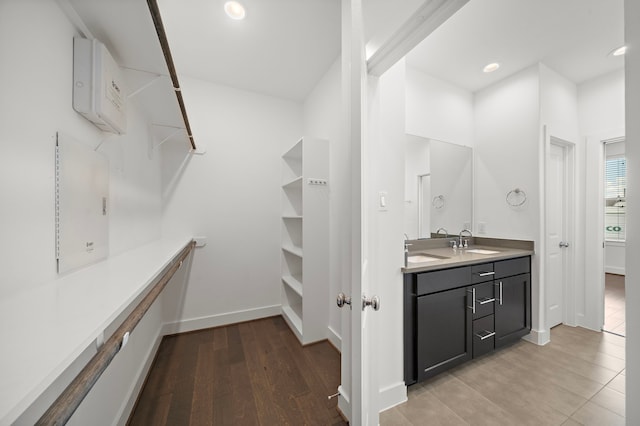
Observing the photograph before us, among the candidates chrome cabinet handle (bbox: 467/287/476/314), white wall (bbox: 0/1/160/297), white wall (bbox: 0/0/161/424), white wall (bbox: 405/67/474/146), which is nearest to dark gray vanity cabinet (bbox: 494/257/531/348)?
chrome cabinet handle (bbox: 467/287/476/314)

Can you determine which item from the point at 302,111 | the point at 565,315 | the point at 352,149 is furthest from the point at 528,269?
the point at 302,111

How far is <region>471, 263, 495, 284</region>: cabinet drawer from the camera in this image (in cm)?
182

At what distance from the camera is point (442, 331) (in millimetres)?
1646

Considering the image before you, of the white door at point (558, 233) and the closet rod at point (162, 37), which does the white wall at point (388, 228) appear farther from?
the white door at point (558, 233)

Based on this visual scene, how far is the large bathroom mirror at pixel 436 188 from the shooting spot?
8.09 ft

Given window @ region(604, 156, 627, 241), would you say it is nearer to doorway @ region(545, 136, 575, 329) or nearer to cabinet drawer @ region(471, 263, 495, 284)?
doorway @ region(545, 136, 575, 329)

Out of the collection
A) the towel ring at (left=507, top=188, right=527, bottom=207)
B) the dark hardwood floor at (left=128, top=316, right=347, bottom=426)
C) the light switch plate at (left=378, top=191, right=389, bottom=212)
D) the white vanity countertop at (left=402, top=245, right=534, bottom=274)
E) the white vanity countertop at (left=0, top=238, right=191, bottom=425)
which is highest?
the towel ring at (left=507, top=188, right=527, bottom=207)

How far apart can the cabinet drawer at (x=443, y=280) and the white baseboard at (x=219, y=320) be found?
6.30ft

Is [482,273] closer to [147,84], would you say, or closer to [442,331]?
[442,331]

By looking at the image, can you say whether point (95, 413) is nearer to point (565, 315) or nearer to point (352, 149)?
point (352, 149)

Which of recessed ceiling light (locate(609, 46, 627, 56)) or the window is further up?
recessed ceiling light (locate(609, 46, 627, 56))

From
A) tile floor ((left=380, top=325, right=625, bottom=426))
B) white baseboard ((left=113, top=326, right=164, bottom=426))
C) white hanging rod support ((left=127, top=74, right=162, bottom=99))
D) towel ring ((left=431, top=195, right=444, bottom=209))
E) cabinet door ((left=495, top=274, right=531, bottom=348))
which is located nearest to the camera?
white hanging rod support ((left=127, top=74, right=162, bottom=99))

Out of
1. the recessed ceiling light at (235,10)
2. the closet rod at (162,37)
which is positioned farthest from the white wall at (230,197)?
the closet rod at (162,37)

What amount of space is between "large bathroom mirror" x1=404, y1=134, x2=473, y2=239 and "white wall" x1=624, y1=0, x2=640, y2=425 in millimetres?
1831
